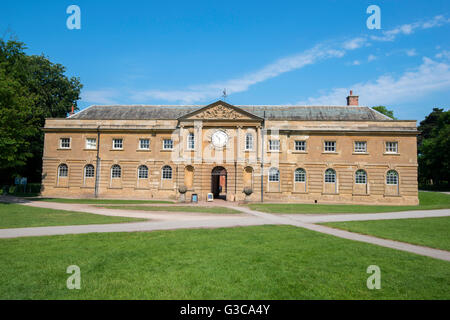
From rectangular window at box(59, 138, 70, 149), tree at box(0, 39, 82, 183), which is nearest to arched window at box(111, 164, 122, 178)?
rectangular window at box(59, 138, 70, 149)

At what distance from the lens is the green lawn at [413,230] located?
34.2 ft

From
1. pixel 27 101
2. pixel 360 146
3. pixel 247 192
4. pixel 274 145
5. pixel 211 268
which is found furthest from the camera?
pixel 274 145

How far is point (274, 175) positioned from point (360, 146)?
34.0ft

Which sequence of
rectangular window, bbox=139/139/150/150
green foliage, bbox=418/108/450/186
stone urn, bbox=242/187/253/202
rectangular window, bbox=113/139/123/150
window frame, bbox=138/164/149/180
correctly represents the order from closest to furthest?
stone urn, bbox=242/187/253/202 → window frame, bbox=138/164/149/180 → rectangular window, bbox=139/139/150/150 → rectangular window, bbox=113/139/123/150 → green foliage, bbox=418/108/450/186

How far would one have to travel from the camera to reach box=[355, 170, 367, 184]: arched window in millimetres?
30328

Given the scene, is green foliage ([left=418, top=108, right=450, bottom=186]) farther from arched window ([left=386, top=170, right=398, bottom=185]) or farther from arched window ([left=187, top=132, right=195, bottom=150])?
arched window ([left=187, top=132, right=195, bottom=150])

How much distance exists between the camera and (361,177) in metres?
30.4

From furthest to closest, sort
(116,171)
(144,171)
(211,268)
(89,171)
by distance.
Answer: (89,171)
(116,171)
(144,171)
(211,268)

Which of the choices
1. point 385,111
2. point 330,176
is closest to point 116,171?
point 330,176

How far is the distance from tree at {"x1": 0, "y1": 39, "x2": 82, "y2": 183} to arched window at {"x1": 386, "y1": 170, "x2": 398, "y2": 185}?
37112 millimetres

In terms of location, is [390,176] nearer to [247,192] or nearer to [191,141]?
[247,192]

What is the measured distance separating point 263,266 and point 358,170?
89.8 ft
